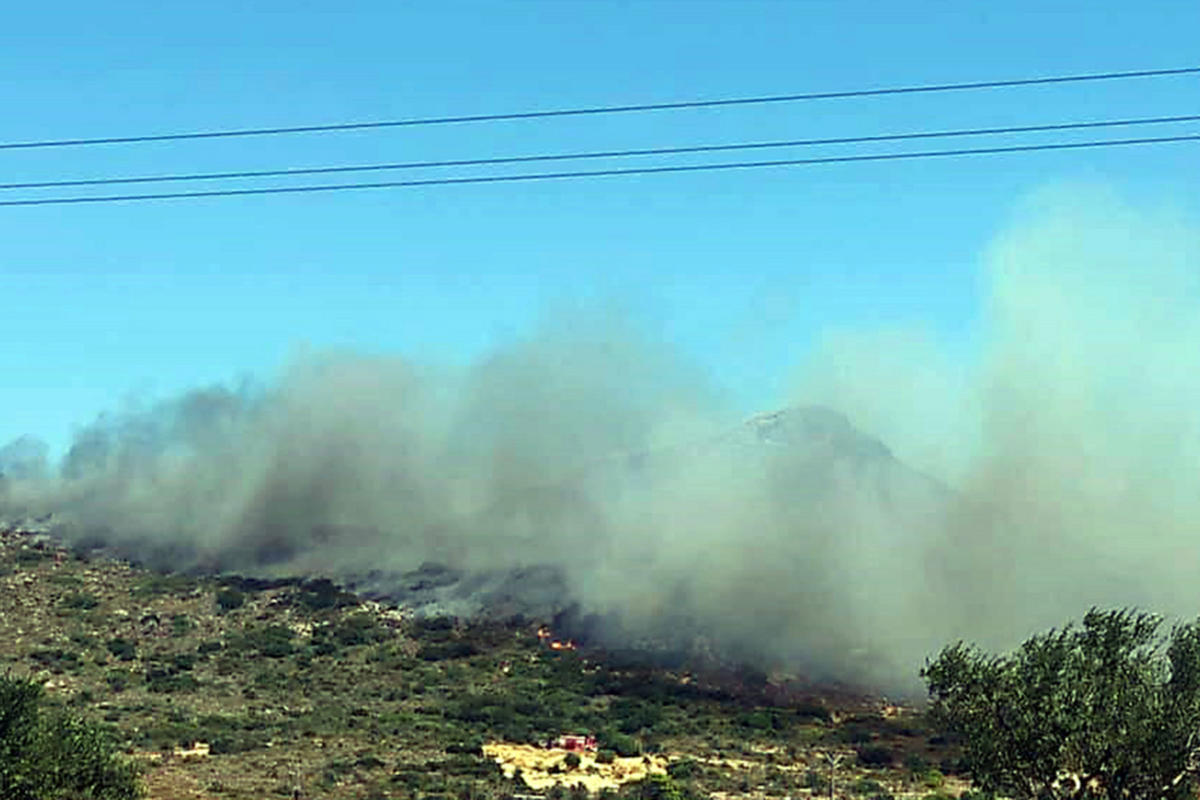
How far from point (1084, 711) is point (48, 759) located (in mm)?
54211

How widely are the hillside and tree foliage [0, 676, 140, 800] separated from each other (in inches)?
660

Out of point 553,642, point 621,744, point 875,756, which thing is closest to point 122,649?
point 553,642

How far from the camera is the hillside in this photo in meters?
116

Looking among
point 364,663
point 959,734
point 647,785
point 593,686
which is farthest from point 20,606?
point 959,734

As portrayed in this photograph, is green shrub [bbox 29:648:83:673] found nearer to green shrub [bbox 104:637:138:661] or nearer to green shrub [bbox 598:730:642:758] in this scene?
green shrub [bbox 104:637:138:661]

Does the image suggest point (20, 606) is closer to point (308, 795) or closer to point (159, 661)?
point (159, 661)

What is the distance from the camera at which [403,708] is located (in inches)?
5960

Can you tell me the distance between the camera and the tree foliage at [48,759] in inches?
2936

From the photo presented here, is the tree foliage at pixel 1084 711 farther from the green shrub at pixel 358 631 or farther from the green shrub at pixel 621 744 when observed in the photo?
the green shrub at pixel 358 631

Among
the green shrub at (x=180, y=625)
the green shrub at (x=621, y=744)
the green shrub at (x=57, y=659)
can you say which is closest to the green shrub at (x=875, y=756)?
the green shrub at (x=621, y=744)

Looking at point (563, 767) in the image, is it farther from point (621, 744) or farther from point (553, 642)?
point (553, 642)

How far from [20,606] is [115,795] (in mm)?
120890

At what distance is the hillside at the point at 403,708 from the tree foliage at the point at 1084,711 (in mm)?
59478

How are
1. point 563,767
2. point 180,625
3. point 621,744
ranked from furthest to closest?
point 180,625, point 621,744, point 563,767
